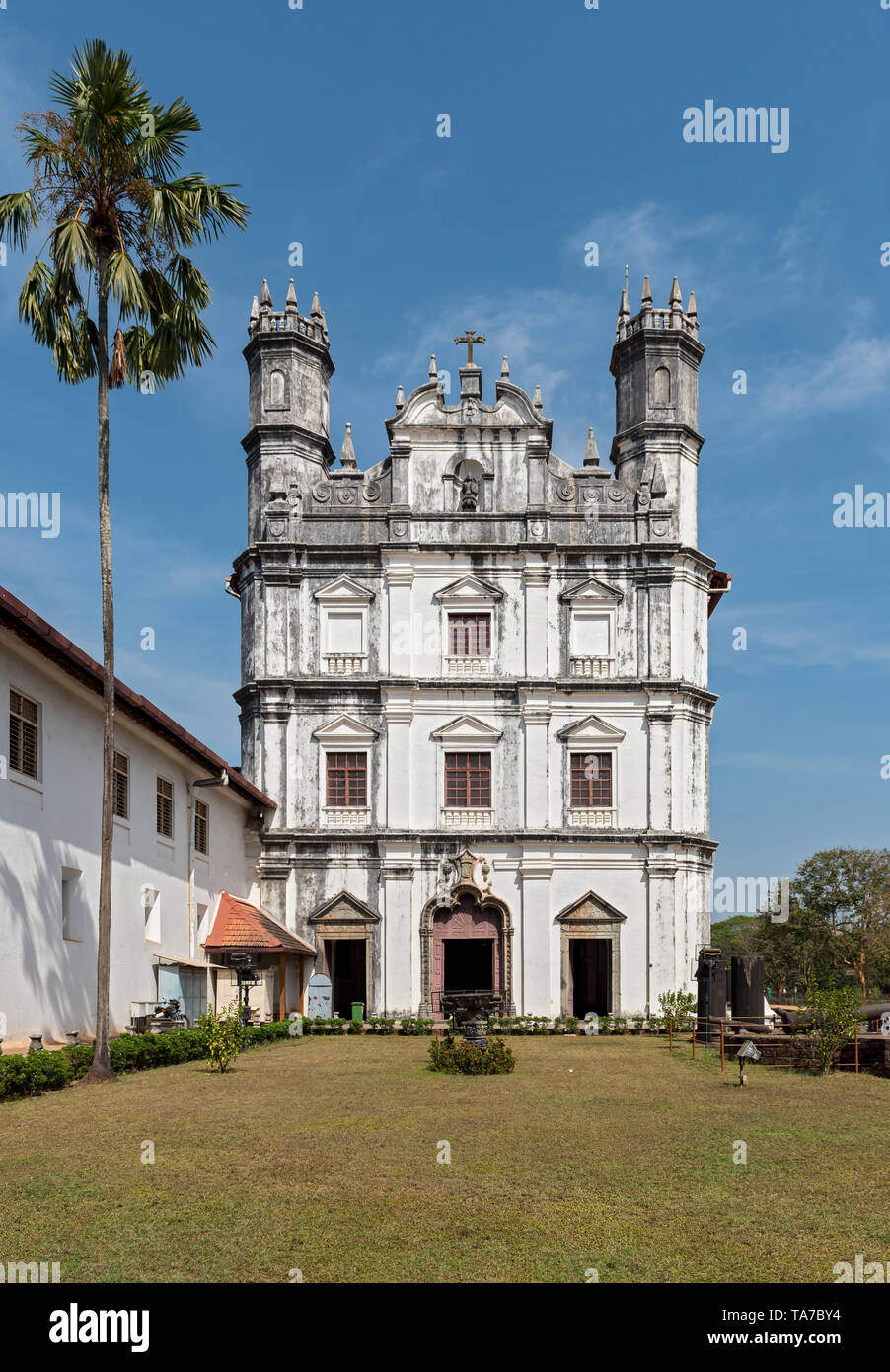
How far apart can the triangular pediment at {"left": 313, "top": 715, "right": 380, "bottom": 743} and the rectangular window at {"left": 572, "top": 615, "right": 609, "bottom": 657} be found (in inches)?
242

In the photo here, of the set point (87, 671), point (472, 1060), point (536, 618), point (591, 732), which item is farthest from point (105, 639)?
point (591, 732)

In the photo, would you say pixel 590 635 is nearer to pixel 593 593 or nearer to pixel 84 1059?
pixel 593 593

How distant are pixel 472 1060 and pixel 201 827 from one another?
489 inches

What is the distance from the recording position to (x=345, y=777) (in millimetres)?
32656

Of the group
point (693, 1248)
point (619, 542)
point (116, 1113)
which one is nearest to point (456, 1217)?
point (693, 1248)

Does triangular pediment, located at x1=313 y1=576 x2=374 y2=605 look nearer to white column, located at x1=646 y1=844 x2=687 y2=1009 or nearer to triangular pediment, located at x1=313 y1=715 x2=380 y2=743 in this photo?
triangular pediment, located at x1=313 y1=715 x2=380 y2=743

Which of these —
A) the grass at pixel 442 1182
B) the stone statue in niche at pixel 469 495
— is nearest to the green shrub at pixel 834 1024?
the grass at pixel 442 1182

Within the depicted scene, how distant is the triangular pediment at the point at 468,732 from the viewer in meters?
32.4

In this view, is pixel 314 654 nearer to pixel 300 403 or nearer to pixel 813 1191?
pixel 300 403

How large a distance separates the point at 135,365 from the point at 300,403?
16537mm

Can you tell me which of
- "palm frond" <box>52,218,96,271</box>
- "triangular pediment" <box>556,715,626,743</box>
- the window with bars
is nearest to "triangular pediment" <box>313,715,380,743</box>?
"triangular pediment" <box>556,715,626,743</box>

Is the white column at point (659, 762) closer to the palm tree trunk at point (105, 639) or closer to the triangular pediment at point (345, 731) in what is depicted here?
the triangular pediment at point (345, 731)

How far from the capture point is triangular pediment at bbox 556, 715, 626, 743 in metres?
32.4
